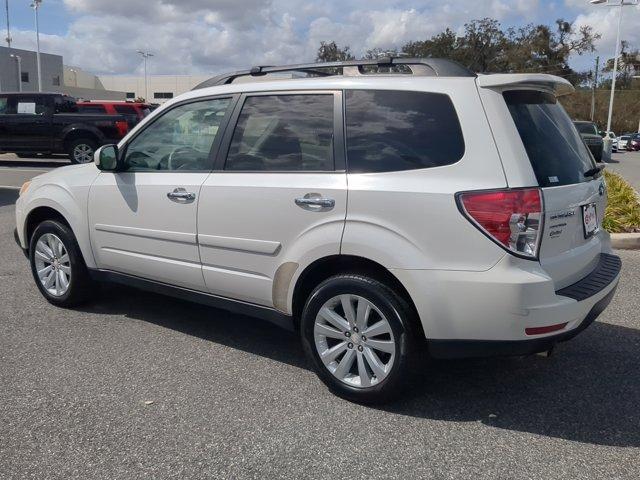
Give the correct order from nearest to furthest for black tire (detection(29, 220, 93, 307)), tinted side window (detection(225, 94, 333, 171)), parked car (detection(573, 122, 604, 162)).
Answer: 1. tinted side window (detection(225, 94, 333, 171))
2. black tire (detection(29, 220, 93, 307))
3. parked car (detection(573, 122, 604, 162))

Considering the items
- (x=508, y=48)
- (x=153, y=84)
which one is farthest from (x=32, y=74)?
(x=508, y=48)

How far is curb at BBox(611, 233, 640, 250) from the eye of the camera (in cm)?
777

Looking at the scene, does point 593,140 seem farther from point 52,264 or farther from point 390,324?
point 390,324

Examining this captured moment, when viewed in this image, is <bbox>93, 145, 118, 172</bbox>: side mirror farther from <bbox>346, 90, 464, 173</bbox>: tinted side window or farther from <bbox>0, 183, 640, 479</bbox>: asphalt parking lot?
<bbox>346, 90, 464, 173</bbox>: tinted side window

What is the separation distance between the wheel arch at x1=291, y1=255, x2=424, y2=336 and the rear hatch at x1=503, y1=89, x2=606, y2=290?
75 cm

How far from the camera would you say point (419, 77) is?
11.5ft

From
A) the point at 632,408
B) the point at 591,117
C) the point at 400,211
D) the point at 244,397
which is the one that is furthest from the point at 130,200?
the point at 591,117

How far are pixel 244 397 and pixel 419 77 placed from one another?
82.0 inches

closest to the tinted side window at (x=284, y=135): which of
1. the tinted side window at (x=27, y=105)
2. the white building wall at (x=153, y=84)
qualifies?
the tinted side window at (x=27, y=105)

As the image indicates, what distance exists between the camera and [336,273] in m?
3.68

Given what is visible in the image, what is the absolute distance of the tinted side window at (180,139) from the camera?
4.28m

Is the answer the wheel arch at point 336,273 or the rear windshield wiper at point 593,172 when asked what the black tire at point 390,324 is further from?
the rear windshield wiper at point 593,172

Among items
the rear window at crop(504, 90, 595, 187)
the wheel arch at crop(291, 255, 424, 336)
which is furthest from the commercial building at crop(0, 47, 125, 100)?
the rear window at crop(504, 90, 595, 187)

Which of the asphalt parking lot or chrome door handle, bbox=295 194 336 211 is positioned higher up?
chrome door handle, bbox=295 194 336 211
